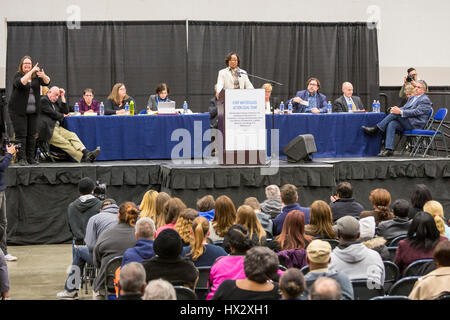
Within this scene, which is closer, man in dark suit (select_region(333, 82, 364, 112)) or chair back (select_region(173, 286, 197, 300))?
chair back (select_region(173, 286, 197, 300))

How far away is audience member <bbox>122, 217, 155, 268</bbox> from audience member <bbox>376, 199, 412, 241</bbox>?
2160mm

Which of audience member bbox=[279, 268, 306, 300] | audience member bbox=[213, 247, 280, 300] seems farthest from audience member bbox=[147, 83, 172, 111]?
audience member bbox=[279, 268, 306, 300]

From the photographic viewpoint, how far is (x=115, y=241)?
5.61 metres

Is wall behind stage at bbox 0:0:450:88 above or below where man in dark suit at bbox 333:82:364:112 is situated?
above

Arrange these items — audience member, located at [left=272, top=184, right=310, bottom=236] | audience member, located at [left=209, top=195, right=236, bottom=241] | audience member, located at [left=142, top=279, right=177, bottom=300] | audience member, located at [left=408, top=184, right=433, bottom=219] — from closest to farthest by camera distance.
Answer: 1. audience member, located at [left=142, top=279, right=177, bottom=300]
2. audience member, located at [left=209, top=195, right=236, bottom=241]
3. audience member, located at [left=272, top=184, right=310, bottom=236]
4. audience member, located at [left=408, top=184, right=433, bottom=219]

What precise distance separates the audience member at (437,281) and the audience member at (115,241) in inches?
95.6

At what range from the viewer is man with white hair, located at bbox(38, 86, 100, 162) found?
10.3 metres

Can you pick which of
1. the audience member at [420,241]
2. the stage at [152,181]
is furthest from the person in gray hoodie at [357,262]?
the stage at [152,181]

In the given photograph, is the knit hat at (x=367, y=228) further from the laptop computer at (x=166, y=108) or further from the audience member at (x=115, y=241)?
the laptop computer at (x=166, y=108)

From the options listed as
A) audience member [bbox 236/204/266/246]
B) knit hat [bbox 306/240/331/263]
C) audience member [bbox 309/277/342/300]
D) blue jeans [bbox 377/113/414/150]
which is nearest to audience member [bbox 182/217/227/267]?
audience member [bbox 236/204/266/246]

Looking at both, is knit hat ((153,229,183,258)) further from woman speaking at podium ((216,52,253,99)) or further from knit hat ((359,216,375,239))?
woman speaking at podium ((216,52,253,99))

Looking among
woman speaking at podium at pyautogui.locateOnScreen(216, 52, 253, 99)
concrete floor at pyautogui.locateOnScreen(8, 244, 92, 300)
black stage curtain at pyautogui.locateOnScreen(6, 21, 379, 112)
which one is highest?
black stage curtain at pyautogui.locateOnScreen(6, 21, 379, 112)

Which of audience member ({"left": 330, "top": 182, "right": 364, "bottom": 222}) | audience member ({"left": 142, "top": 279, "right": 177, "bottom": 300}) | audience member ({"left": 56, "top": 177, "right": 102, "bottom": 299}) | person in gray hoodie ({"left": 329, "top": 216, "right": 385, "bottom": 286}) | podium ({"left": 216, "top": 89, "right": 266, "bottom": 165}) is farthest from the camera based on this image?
podium ({"left": 216, "top": 89, "right": 266, "bottom": 165})
